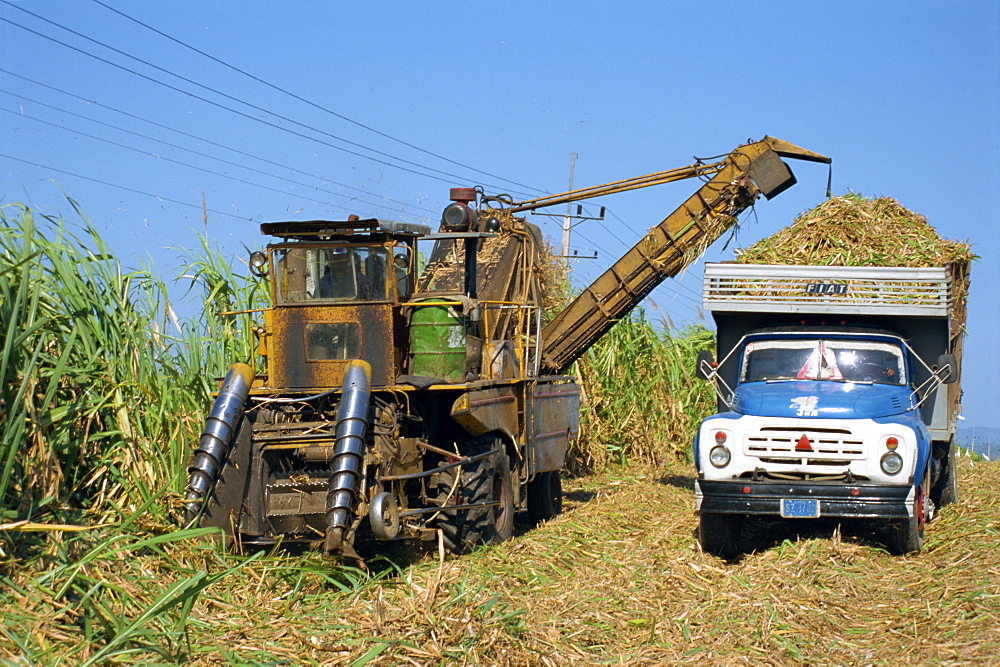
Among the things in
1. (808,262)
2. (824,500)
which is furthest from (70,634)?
(808,262)

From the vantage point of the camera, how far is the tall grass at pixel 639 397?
56.7 feet

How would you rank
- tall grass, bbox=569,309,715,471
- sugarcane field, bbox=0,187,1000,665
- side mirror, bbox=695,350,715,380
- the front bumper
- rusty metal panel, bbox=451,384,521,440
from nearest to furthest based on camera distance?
sugarcane field, bbox=0,187,1000,665 < the front bumper < rusty metal panel, bbox=451,384,521,440 < side mirror, bbox=695,350,715,380 < tall grass, bbox=569,309,715,471

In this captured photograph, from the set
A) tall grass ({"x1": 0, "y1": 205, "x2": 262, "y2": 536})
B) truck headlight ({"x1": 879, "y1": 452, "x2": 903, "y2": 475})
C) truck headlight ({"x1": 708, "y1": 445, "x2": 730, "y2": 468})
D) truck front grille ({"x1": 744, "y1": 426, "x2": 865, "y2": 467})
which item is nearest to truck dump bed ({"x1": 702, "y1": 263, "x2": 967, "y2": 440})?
truck front grille ({"x1": 744, "y1": 426, "x2": 865, "y2": 467})

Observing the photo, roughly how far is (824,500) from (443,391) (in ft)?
11.3

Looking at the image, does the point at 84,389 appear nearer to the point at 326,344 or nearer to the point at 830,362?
the point at 326,344

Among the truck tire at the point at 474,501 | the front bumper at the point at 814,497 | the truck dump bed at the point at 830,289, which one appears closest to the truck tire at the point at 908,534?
the front bumper at the point at 814,497

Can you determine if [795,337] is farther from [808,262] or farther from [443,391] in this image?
[443,391]

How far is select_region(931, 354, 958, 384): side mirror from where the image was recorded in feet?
33.9

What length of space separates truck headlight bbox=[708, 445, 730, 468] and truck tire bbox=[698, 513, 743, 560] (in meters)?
0.47

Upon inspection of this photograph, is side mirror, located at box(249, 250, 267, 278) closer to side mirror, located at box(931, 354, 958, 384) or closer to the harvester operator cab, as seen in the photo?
the harvester operator cab

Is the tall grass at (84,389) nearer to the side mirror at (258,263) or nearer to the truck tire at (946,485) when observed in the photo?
the side mirror at (258,263)

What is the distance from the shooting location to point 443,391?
10055mm

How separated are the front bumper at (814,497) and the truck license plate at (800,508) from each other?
3 centimetres

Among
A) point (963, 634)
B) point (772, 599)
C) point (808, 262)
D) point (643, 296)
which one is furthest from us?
point (643, 296)
